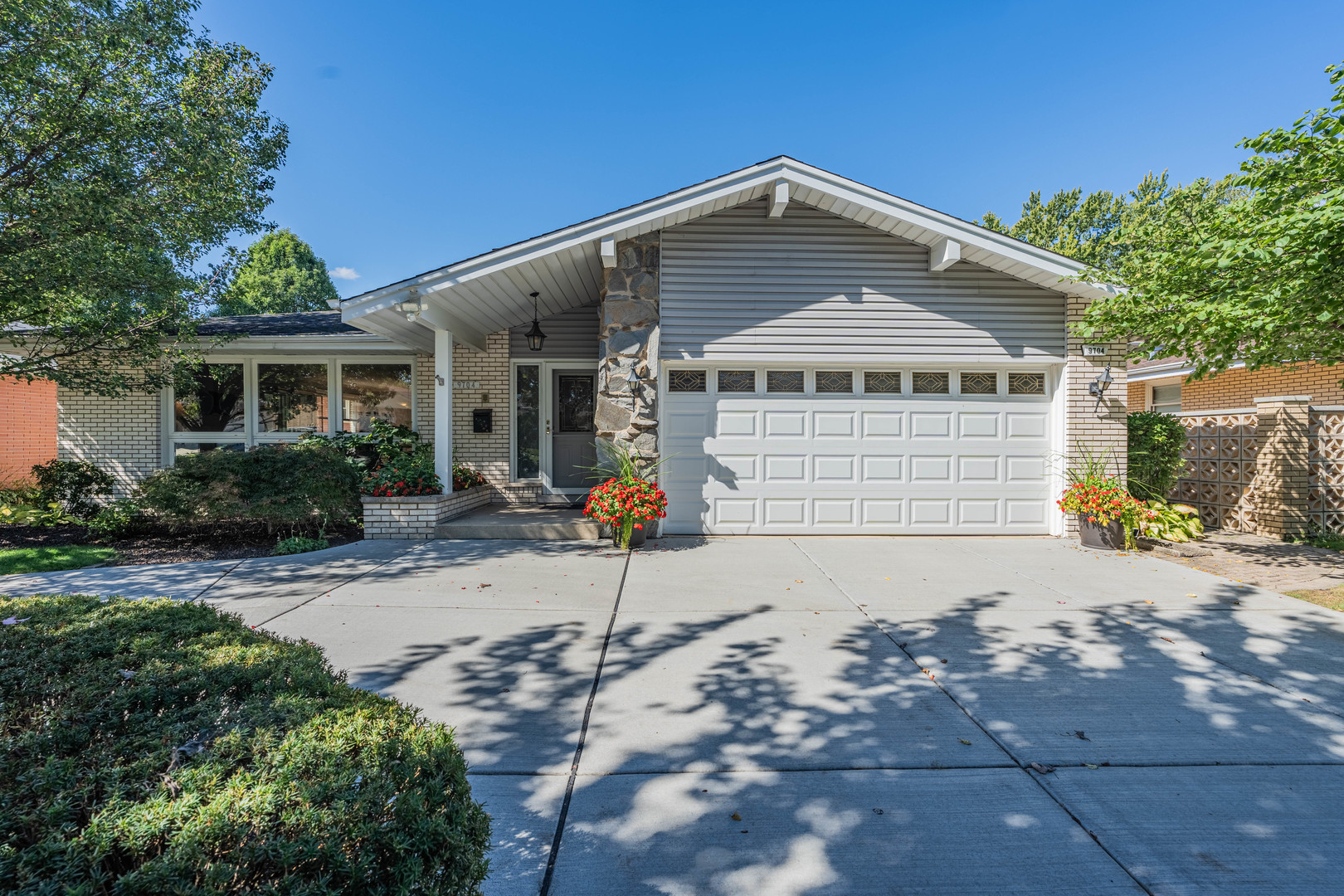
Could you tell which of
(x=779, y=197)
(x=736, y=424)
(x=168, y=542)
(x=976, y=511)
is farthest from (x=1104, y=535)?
(x=168, y=542)

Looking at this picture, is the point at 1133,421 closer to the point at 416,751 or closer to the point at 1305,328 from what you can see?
the point at 1305,328

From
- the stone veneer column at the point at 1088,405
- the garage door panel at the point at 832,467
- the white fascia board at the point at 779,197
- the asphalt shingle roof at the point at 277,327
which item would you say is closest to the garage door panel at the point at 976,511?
the stone veneer column at the point at 1088,405

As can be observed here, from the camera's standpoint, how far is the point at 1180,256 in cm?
552

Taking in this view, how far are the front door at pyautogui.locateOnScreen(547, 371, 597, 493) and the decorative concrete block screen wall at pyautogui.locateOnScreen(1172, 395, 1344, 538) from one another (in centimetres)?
947

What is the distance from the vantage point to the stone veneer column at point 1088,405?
25.1 ft

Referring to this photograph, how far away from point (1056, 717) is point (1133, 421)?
302 inches

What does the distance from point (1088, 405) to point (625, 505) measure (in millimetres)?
6264

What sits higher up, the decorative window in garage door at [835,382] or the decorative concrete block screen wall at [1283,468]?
the decorative window in garage door at [835,382]

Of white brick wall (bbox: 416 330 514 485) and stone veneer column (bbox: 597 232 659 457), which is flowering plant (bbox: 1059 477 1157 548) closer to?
stone veneer column (bbox: 597 232 659 457)

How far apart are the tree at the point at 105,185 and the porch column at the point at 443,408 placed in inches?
136

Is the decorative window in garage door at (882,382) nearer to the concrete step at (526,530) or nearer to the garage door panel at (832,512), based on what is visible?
the garage door panel at (832,512)

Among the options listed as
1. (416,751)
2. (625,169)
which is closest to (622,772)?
(416,751)

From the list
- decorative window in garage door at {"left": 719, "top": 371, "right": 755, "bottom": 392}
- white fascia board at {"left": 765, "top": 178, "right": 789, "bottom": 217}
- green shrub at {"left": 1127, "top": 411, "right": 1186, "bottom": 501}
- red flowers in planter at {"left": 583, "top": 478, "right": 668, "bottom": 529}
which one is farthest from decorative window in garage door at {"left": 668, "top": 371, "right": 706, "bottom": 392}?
green shrub at {"left": 1127, "top": 411, "right": 1186, "bottom": 501}

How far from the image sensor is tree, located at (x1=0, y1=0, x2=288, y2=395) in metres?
6.13
